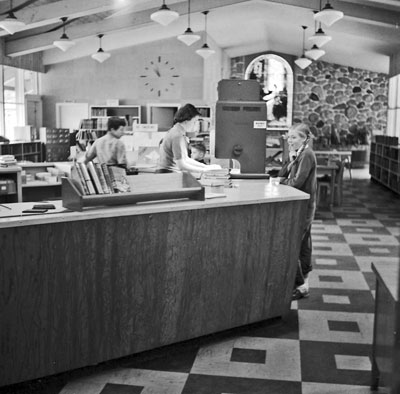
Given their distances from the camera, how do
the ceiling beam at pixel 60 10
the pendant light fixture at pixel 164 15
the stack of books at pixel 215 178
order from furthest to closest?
1. the ceiling beam at pixel 60 10
2. the pendant light fixture at pixel 164 15
3. the stack of books at pixel 215 178

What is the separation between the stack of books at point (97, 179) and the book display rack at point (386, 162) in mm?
9855

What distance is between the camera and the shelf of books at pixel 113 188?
3.35m

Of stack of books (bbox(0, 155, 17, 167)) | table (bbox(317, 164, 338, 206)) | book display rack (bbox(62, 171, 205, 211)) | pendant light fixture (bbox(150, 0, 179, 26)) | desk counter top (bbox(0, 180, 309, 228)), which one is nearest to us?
desk counter top (bbox(0, 180, 309, 228))

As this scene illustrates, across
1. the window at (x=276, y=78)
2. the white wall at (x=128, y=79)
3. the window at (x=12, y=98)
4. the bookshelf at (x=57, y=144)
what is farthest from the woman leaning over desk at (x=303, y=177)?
the window at (x=276, y=78)

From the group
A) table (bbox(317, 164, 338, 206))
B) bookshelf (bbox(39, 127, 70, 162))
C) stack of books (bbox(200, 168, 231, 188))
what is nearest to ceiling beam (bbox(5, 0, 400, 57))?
bookshelf (bbox(39, 127, 70, 162))

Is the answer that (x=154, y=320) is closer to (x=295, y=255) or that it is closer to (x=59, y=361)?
(x=59, y=361)

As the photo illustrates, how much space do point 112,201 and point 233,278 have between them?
110cm

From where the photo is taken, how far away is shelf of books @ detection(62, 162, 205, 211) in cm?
335

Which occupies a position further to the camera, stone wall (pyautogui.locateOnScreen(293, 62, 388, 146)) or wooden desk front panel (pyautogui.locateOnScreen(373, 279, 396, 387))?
stone wall (pyautogui.locateOnScreen(293, 62, 388, 146))

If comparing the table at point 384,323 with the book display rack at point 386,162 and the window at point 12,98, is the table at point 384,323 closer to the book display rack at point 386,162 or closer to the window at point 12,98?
the book display rack at point 386,162

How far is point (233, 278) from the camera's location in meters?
4.04

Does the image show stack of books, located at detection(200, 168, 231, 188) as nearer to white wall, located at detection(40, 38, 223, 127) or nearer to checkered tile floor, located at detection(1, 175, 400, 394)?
checkered tile floor, located at detection(1, 175, 400, 394)

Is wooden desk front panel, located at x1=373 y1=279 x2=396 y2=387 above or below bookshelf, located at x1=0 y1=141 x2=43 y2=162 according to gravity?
below

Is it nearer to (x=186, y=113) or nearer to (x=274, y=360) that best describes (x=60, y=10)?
(x=186, y=113)
